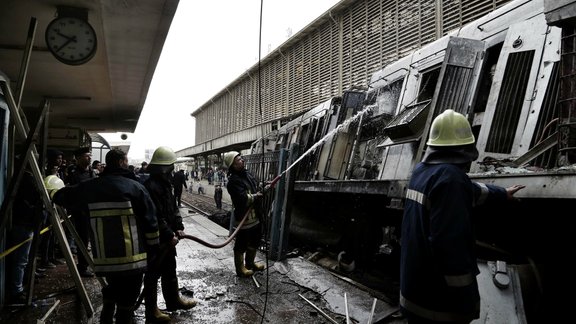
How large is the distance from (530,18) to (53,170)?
6169mm

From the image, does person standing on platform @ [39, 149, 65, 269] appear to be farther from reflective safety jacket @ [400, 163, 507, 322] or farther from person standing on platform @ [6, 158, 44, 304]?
reflective safety jacket @ [400, 163, 507, 322]

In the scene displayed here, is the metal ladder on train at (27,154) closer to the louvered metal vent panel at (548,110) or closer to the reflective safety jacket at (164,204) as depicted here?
the reflective safety jacket at (164,204)

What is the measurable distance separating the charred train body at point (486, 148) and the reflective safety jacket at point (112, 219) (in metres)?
2.54

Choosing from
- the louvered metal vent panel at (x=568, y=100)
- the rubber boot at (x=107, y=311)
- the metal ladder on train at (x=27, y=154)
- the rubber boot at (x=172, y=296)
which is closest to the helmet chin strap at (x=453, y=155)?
the louvered metal vent panel at (x=568, y=100)

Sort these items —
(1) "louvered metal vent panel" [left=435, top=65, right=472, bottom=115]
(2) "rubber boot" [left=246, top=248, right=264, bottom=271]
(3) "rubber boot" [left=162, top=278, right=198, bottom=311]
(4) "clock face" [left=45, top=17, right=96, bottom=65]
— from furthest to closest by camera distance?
(2) "rubber boot" [left=246, top=248, right=264, bottom=271]
(1) "louvered metal vent panel" [left=435, top=65, right=472, bottom=115]
(4) "clock face" [left=45, top=17, right=96, bottom=65]
(3) "rubber boot" [left=162, top=278, right=198, bottom=311]

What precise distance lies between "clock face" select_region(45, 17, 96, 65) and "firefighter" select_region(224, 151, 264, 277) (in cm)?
223

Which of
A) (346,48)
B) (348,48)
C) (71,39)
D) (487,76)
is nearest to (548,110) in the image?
(487,76)

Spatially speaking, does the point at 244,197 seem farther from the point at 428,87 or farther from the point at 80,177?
the point at 428,87

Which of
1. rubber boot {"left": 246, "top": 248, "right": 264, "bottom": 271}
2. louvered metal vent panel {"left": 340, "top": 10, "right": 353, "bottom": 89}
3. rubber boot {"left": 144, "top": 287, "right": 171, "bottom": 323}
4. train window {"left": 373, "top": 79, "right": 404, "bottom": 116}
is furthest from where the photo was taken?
louvered metal vent panel {"left": 340, "top": 10, "right": 353, "bottom": 89}

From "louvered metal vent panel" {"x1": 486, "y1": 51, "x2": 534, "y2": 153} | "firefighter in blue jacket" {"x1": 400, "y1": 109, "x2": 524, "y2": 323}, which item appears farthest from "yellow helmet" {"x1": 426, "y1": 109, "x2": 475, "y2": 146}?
"louvered metal vent panel" {"x1": 486, "y1": 51, "x2": 534, "y2": 153}

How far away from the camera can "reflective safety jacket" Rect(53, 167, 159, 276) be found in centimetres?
288

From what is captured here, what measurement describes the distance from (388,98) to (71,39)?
4.99m

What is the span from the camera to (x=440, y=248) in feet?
6.42

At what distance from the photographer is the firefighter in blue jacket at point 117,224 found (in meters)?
2.88
